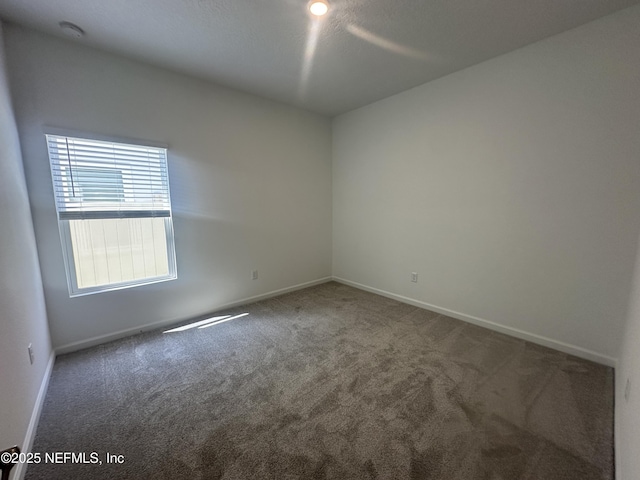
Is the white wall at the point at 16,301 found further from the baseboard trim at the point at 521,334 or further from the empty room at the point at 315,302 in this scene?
the baseboard trim at the point at 521,334

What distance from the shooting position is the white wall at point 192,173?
7.10ft

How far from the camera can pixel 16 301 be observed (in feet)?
5.02

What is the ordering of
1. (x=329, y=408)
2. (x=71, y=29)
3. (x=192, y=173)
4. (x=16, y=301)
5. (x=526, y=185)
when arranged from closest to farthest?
(x=16, y=301), (x=329, y=408), (x=71, y=29), (x=526, y=185), (x=192, y=173)

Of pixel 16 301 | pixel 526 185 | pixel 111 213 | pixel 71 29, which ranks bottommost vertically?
pixel 16 301

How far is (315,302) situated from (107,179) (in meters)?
2.65

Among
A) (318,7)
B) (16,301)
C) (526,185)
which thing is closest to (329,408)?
(16,301)

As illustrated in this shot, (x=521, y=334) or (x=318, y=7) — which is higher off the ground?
(x=318, y=7)

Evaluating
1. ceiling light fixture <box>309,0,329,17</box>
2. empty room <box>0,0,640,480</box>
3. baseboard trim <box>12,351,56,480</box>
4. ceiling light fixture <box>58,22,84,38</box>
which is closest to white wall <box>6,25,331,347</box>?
empty room <box>0,0,640,480</box>

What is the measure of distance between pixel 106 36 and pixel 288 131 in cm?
205

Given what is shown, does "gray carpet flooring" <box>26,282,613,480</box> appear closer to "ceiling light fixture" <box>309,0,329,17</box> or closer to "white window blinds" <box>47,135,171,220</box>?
"white window blinds" <box>47,135,171,220</box>

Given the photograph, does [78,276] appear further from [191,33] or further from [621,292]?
[621,292]

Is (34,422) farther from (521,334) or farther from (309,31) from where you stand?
(521,334)

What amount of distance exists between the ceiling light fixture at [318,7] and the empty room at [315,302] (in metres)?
0.02

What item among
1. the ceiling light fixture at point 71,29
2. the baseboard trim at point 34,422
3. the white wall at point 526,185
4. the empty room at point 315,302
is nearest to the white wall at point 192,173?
the empty room at point 315,302
